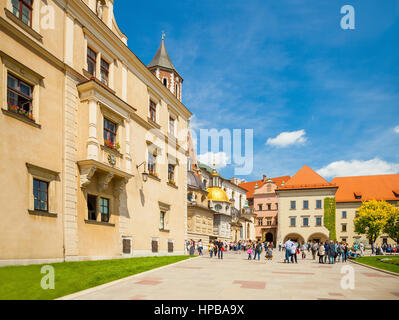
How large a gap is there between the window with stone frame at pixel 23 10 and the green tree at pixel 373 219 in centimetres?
6699

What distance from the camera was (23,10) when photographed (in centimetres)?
1603

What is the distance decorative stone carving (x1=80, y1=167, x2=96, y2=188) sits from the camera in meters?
18.6

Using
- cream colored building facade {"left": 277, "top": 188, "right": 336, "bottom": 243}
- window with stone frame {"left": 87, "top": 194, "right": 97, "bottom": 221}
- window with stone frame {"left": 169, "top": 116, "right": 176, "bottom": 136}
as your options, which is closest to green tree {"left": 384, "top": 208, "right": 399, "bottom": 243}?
cream colored building facade {"left": 277, "top": 188, "right": 336, "bottom": 243}

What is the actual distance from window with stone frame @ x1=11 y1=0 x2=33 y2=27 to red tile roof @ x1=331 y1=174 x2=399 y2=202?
7800cm

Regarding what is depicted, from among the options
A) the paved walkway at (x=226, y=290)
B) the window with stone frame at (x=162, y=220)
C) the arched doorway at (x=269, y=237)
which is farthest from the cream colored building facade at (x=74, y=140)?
the arched doorway at (x=269, y=237)

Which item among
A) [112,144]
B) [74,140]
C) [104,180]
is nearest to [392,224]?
[112,144]

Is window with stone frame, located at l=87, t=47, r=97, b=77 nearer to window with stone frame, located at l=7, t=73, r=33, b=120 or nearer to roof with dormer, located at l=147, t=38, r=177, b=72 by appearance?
window with stone frame, located at l=7, t=73, r=33, b=120

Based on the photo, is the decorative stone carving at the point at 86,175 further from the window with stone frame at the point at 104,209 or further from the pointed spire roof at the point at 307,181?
the pointed spire roof at the point at 307,181

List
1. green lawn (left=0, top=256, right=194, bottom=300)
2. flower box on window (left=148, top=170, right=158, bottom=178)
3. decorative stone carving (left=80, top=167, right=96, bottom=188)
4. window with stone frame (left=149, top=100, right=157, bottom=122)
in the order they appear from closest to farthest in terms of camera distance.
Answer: green lawn (left=0, top=256, right=194, bottom=300) → decorative stone carving (left=80, top=167, right=96, bottom=188) → flower box on window (left=148, top=170, right=158, bottom=178) → window with stone frame (left=149, top=100, right=157, bottom=122)

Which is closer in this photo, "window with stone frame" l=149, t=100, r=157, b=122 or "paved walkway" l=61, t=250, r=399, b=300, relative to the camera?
"paved walkway" l=61, t=250, r=399, b=300

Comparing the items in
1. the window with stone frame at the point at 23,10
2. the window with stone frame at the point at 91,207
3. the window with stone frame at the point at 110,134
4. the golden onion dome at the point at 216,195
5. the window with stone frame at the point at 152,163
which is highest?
the window with stone frame at the point at 23,10

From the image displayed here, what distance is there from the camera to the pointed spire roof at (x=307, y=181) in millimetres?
76375

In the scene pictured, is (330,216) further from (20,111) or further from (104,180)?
(20,111)
